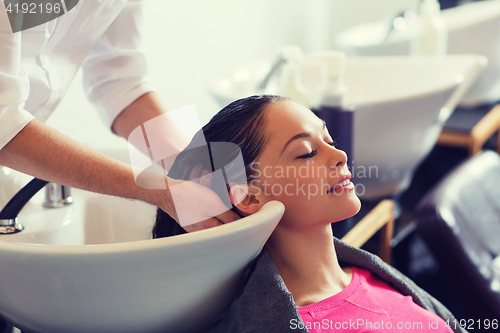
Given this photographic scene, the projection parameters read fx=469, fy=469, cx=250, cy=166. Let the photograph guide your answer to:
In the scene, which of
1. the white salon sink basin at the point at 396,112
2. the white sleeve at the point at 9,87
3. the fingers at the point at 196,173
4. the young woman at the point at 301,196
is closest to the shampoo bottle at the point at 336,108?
the white salon sink basin at the point at 396,112

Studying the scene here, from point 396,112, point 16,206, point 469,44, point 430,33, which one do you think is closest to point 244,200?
point 16,206

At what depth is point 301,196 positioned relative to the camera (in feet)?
2.12

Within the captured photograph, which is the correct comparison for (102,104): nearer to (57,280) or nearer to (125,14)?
(125,14)

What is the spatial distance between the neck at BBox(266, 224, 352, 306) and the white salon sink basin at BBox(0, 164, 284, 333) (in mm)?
120

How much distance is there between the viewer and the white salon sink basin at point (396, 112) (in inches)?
43.6

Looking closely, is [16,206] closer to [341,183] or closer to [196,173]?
[196,173]

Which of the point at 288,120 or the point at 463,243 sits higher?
the point at 288,120

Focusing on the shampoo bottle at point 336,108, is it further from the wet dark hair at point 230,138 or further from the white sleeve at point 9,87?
the white sleeve at point 9,87

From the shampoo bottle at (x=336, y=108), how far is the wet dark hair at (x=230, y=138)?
10.6 inches

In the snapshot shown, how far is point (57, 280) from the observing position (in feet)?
1.53

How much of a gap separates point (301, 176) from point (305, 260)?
0.42 feet

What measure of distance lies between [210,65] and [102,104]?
75 centimetres

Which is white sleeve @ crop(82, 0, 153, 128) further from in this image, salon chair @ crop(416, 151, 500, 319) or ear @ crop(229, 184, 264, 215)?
salon chair @ crop(416, 151, 500, 319)

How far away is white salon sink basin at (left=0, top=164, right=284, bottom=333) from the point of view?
45cm
